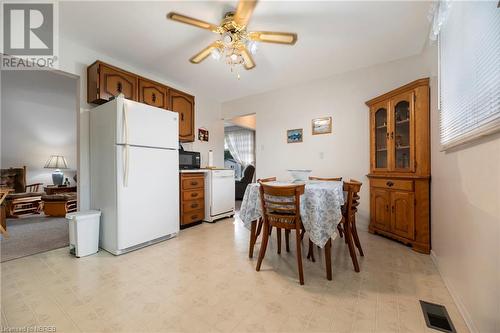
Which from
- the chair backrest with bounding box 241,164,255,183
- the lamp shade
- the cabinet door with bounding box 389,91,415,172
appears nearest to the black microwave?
the chair backrest with bounding box 241,164,255,183

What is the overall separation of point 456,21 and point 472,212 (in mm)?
1362

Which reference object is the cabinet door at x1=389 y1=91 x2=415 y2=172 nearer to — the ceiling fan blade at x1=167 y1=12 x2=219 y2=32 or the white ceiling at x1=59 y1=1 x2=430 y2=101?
the white ceiling at x1=59 y1=1 x2=430 y2=101

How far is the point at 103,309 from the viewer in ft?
4.47

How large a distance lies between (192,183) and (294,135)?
204 cm

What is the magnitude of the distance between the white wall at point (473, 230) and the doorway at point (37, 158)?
12.6ft

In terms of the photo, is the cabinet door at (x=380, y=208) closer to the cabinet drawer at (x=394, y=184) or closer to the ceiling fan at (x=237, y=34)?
the cabinet drawer at (x=394, y=184)

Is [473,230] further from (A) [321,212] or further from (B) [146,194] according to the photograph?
(B) [146,194]

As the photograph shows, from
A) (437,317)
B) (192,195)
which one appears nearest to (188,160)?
(192,195)

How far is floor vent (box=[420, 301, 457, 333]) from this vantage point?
1.20m

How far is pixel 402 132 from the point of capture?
258cm

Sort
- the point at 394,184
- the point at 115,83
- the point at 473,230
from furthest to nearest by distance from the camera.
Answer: the point at 115,83 < the point at 394,184 < the point at 473,230

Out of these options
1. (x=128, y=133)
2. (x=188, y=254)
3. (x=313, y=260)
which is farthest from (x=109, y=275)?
(x=313, y=260)

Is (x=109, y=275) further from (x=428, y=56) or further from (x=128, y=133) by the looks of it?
(x=428, y=56)

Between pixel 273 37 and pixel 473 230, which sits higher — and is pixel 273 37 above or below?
above
